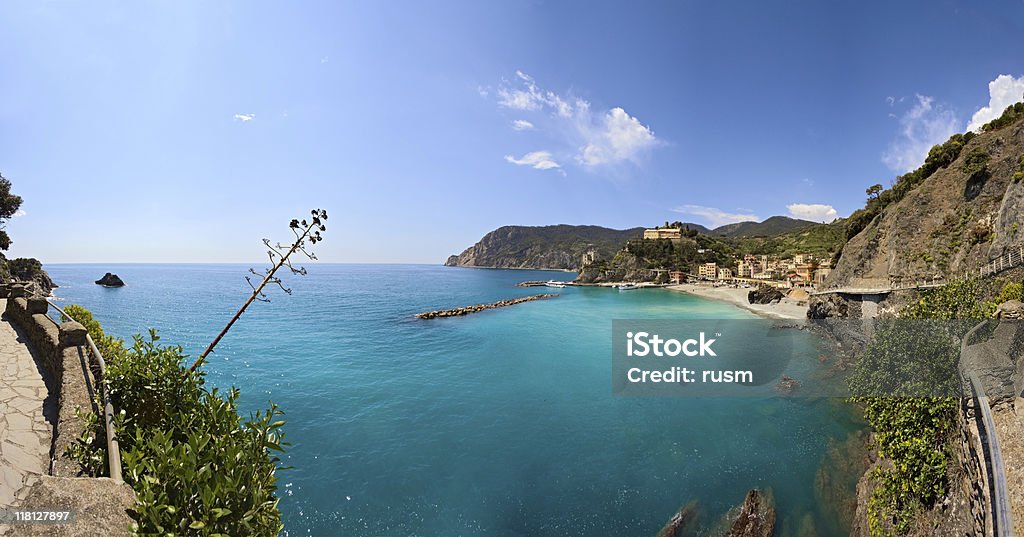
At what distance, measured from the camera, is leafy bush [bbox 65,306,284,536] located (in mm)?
3613

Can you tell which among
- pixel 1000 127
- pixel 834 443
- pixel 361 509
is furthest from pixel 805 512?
pixel 1000 127

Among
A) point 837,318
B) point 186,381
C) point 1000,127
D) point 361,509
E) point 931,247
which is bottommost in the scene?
point 361,509

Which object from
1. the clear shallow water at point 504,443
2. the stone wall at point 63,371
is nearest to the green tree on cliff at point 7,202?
the clear shallow water at point 504,443

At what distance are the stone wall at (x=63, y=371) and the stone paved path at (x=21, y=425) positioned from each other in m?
0.17

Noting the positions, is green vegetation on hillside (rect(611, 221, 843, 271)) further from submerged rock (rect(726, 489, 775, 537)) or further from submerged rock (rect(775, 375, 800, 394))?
submerged rock (rect(726, 489, 775, 537))

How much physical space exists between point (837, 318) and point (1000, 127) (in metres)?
19.7

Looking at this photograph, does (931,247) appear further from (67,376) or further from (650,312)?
(67,376)

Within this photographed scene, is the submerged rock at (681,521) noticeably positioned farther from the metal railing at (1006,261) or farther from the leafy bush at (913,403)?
the metal railing at (1006,261)

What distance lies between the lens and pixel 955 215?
28.6 meters

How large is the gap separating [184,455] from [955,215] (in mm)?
45811

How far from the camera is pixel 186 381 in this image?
6.52m

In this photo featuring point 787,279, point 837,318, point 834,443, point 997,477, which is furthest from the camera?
point 787,279

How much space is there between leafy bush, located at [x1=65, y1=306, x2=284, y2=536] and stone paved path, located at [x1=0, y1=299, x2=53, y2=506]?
62cm

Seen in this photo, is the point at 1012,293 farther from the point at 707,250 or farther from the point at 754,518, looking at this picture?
the point at 707,250
